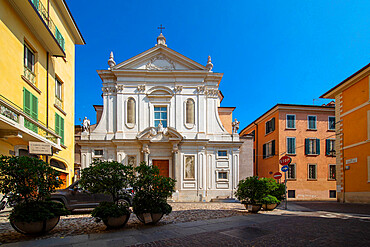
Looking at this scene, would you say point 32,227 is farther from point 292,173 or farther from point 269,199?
point 292,173

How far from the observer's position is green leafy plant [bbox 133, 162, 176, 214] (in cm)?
859

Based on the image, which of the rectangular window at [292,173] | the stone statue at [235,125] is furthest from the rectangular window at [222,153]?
the rectangular window at [292,173]

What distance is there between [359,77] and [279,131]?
416 inches

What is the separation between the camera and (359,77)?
2014cm

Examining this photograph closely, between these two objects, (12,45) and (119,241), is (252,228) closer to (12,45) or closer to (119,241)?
(119,241)

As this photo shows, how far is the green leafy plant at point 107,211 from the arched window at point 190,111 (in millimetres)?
16722

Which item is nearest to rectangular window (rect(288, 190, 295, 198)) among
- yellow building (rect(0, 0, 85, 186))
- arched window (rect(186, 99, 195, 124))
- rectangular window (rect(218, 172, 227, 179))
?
rectangular window (rect(218, 172, 227, 179))

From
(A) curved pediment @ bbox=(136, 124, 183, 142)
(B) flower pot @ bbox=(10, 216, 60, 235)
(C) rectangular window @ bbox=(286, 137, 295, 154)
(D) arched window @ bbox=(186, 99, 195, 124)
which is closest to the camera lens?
(B) flower pot @ bbox=(10, 216, 60, 235)

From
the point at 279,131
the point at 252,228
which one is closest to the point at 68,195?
the point at 252,228

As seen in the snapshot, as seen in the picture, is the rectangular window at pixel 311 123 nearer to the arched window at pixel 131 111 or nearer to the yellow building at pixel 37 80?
the arched window at pixel 131 111

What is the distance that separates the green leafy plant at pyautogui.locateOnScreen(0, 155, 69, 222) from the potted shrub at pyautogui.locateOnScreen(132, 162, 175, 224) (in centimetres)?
222

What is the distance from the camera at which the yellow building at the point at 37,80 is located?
11.9m

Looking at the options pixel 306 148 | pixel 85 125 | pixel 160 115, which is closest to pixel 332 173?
pixel 306 148

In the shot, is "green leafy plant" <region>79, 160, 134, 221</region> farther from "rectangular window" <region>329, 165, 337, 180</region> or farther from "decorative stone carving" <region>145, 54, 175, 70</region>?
"rectangular window" <region>329, 165, 337, 180</region>
